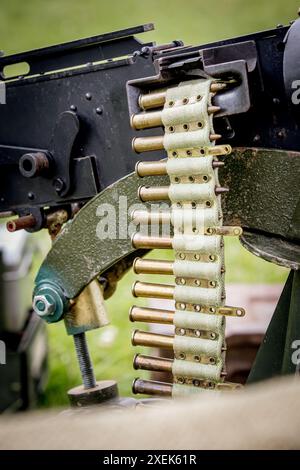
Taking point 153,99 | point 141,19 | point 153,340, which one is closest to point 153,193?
point 153,99

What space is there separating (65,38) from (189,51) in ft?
26.4

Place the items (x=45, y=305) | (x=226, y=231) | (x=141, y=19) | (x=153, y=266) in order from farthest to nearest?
(x=141, y=19) → (x=45, y=305) → (x=153, y=266) → (x=226, y=231)

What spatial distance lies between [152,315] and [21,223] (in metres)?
0.49

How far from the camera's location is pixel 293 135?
1.63 m

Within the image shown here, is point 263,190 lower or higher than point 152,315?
higher

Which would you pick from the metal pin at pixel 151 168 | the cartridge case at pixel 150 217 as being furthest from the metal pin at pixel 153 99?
the cartridge case at pixel 150 217

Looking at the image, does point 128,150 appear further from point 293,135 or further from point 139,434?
point 139,434

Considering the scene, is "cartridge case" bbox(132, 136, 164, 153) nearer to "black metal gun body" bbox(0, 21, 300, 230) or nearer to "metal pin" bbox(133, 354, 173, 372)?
"black metal gun body" bbox(0, 21, 300, 230)

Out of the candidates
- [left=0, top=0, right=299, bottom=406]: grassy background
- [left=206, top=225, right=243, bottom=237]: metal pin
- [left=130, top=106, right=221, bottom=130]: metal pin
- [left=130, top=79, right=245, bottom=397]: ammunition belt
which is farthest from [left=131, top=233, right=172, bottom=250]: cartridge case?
[left=0, top=0, right=299, bottom=406]: grassy background

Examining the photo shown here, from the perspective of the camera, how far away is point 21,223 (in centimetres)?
206

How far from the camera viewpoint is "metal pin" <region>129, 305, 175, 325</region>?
5.90ft

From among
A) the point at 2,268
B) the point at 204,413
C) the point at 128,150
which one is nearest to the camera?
the point at 204,413

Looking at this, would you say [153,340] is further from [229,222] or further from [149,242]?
[229,222]
